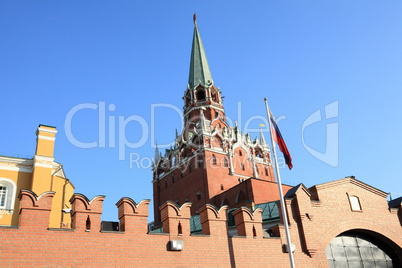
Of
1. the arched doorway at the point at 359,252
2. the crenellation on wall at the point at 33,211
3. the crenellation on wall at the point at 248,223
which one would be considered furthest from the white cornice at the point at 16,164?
the arched doorway at the point at 359,252

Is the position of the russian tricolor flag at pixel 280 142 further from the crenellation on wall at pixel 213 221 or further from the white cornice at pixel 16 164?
the white cornice at pixel 16 164

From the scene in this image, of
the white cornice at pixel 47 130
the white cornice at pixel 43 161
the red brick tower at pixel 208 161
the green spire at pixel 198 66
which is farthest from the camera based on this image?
the green spire at pixel 198 66

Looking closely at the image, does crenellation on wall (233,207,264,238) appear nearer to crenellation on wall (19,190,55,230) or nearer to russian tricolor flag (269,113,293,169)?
russian tricolor flag (269,113,293,169)

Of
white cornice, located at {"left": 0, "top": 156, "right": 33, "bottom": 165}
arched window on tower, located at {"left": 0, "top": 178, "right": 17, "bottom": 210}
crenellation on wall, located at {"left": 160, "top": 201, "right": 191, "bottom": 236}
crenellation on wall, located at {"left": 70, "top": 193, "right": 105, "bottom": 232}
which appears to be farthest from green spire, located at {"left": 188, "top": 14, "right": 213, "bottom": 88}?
crenellation on wall, located at {"left": 70, "top": 193, "right": 105, "bottom": 232}

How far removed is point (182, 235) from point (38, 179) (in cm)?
1333

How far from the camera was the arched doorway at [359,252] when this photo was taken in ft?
56.2

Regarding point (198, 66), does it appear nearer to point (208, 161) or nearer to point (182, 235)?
point (208, 161)

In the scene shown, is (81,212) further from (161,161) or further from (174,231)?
(161,161)

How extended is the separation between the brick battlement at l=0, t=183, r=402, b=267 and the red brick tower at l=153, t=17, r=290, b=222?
21639mm

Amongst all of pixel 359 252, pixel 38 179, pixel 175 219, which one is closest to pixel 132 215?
pixel 175 219

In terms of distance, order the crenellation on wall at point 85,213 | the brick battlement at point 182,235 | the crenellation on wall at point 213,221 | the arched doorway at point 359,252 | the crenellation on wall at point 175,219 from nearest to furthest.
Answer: the brick battlement at point 182,235 → the crenellation on wall at point 85,213 → the crenellation on wall at point 175,219 → the crenellation on wall at point 213,221 → the arched doorway at point 359,252

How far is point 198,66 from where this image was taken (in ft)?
207

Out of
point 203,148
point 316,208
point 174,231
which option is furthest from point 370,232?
point 203,148

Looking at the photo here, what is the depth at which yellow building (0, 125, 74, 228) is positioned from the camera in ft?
72.1
